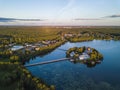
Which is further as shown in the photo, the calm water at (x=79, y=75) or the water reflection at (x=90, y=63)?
the water reflection at (x=90, y=63)

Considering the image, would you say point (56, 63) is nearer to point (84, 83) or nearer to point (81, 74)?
point (81, 74)

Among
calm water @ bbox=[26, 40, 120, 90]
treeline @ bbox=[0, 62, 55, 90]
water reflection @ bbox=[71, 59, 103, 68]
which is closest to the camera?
treeline @ bbox=[0, 62, 55, 90]

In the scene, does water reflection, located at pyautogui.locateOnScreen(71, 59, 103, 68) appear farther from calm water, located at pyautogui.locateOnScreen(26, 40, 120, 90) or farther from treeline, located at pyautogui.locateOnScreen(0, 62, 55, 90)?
treeline, located at pyautogui.locateOnScreen(0, 62, 55, 90)

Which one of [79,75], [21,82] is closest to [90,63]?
[79,75]

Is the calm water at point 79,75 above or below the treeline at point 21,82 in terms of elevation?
below

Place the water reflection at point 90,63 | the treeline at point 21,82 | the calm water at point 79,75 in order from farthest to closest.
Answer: the water reflection at point 90,63 → the calm water at point 79,75 → the treeline at point 21,82

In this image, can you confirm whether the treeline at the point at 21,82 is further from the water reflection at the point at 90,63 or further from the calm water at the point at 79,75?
the water reflection at the point at 90,63

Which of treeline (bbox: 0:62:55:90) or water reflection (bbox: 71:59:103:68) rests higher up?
treeline (bbox: 0:62:55:90)

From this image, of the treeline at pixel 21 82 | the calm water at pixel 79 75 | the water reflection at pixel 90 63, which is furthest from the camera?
the water reflection at pixel 90 63

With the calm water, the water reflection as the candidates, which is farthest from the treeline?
the water reflection

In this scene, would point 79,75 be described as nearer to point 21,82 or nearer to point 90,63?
point 90,63

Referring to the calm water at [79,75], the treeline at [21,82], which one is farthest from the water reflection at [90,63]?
the treeline at [21,82]

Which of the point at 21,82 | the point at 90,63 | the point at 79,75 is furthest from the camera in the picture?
the point at 90,63
